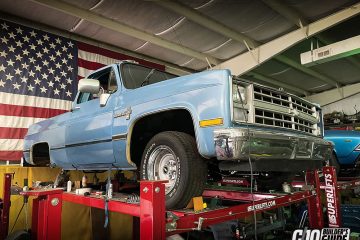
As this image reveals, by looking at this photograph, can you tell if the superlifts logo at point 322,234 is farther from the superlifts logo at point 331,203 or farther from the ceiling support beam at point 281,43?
the ceiling support beam at point 281,43

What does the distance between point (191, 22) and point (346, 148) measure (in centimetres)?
466

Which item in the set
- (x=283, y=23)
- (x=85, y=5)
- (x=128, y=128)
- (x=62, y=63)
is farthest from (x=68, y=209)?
(x=283, y=23)

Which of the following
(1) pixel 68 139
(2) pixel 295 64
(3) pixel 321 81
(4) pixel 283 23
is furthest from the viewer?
(3) pixel 321 81

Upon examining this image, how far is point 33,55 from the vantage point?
23.4 ft

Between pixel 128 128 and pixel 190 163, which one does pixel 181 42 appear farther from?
pixel 190 163

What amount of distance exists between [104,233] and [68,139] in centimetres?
261

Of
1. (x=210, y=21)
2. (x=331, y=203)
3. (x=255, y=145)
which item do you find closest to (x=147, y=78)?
(x=255, y=145)

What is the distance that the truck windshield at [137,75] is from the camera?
3605 mm

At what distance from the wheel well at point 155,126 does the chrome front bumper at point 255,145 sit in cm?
85

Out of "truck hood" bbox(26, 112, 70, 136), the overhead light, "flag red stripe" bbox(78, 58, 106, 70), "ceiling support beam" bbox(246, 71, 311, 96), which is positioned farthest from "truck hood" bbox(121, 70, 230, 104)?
"ceiling support beam" bbox(246, 71, 311, 96)

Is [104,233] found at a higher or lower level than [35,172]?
lower

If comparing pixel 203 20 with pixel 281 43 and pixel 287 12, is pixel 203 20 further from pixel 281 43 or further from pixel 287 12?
pixel 281 43

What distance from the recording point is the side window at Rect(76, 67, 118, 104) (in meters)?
3.81

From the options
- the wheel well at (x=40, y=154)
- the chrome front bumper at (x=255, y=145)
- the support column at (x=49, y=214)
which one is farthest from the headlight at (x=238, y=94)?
the wheel well at (x=40, y=154)
